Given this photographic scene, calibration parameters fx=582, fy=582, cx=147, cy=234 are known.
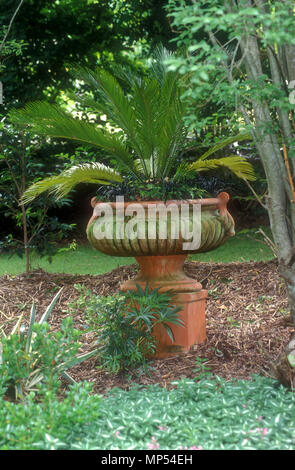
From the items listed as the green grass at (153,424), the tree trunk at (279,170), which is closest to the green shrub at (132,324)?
the green grass at (153,424)

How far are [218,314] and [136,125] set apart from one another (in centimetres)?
175

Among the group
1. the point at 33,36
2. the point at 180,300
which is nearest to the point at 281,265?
the point at 180,300

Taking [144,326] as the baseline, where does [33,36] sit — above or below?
above

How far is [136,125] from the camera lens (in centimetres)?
408

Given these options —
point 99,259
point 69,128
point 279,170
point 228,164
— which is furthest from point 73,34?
point 279,170

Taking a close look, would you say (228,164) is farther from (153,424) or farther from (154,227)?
(153,424)

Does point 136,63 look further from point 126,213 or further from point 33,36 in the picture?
point 126,213

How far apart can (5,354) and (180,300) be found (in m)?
1.32

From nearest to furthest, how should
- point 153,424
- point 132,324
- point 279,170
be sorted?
point 153,424 → point 279,170 → point 132,324

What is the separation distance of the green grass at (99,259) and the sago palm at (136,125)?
3293 mm

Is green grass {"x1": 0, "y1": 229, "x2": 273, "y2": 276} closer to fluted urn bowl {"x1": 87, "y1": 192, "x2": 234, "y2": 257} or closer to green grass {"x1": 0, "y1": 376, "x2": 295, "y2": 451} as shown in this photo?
fluted urn bowl {"x1": 87, "y1": 192, "x2": 234, "y2": 257}

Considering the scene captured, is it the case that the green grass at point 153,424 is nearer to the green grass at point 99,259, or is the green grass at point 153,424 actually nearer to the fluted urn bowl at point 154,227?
the fluted urn bowl at point 154,227

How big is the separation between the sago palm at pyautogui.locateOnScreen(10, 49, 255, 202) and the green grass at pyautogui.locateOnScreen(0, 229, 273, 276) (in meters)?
3.29

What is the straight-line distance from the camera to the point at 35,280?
227 inches
